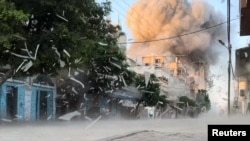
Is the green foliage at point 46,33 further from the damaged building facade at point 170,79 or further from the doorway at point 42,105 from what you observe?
the damaged building facade at point 170,79

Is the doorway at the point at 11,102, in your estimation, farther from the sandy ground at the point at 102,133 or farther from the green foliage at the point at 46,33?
the green foliage at the point at 46,33

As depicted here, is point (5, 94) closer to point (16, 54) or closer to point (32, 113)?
point (32, 113)

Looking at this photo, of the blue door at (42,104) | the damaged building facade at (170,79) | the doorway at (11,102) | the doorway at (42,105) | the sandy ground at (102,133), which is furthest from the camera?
the damaged building facade at (170,79)

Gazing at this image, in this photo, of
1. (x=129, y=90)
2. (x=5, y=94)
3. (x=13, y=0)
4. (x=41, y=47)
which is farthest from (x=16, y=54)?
(x=129, y=90)

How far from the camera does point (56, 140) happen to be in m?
11.2

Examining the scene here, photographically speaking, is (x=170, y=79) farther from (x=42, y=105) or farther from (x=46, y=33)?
(x=46, y=33)

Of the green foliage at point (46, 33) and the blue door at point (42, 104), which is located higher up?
the green foliage at point (46, 33)

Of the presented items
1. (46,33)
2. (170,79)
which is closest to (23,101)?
(46,33)

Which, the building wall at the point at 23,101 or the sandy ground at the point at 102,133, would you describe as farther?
the building wall at the point at 23,101

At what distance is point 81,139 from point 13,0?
4820mm

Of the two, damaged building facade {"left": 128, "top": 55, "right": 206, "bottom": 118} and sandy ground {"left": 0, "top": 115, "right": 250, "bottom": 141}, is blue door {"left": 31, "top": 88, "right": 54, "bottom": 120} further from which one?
sandy ground {"left": 0, "top": 115, "right": 250, "bottom": 141}

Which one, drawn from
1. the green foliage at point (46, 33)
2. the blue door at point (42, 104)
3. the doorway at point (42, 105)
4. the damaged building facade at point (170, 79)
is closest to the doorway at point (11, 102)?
the blue door at point (42, 104)

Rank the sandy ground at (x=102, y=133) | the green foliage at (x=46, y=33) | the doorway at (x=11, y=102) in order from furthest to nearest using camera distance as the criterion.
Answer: the doorway at (x=11, y=102) < the green foliage at (x=46, y=33) < the sandy ground at (x=102, y=133)

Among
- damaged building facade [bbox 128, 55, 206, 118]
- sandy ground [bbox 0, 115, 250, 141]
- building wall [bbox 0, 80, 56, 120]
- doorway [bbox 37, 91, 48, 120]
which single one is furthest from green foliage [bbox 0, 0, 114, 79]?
damaged building facade [bbox 128, 55, 206, 118]
